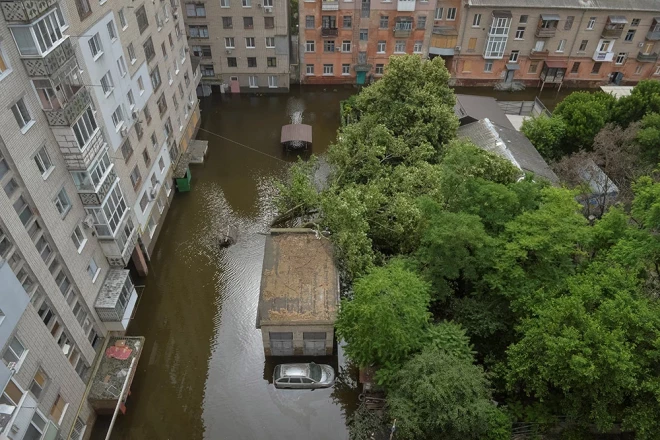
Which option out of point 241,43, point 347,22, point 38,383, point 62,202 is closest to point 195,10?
point 241,43

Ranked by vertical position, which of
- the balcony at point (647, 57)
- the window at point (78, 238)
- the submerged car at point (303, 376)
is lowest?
the submerged car at point (303, 376)

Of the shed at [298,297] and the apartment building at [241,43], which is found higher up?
the apartment building at [241,43]

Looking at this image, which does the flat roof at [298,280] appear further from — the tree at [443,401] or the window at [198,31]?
the window at [198,31]

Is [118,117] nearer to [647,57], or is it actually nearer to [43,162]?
[43,162]

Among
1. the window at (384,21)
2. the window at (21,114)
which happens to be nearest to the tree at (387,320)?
the window at (21,114)

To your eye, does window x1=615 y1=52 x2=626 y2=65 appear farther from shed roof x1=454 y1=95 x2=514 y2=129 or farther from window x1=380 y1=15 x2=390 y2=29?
window x1=380 y1=15 x2=390 y2=29
